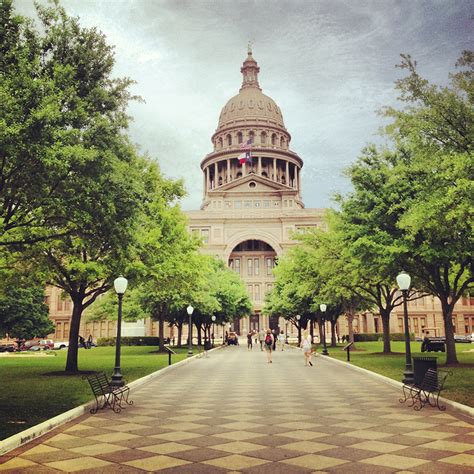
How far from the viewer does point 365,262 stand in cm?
2264

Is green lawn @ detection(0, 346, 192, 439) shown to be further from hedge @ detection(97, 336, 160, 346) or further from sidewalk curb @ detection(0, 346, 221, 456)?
hedge @ detection(97, 336, 160, 346)

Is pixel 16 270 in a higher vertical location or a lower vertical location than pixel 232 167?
lower

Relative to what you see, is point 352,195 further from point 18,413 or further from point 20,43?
point 18,413

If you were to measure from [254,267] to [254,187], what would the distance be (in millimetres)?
15572

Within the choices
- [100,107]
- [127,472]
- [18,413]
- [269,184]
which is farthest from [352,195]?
[269,184]

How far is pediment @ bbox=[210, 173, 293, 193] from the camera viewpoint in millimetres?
96312

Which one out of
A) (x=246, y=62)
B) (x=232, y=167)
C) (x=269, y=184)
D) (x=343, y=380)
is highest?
(x=246, y=62)

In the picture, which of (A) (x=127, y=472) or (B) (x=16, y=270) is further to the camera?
(B) (x=16, y=270)

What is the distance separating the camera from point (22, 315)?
58.7 metres

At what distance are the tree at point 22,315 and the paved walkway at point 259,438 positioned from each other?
48.7 m

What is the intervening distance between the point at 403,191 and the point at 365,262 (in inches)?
140

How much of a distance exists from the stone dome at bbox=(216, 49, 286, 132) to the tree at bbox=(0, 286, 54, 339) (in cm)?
7223

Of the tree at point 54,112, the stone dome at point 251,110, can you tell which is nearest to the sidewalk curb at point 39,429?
the tree at point 54,112

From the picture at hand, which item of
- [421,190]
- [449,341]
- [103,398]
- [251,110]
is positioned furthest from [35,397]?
[251,110]
